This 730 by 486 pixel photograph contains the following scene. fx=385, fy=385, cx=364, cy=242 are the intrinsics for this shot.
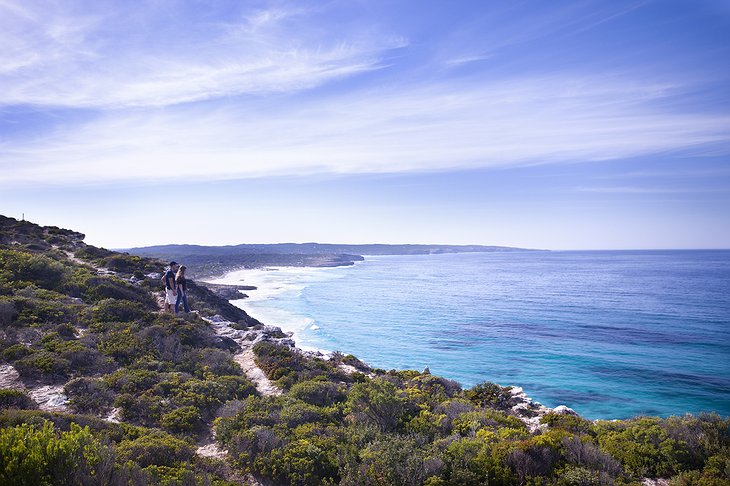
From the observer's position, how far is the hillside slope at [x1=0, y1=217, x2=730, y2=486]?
Result: 7320 mm

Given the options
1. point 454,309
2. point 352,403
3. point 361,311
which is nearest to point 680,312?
point 454,309

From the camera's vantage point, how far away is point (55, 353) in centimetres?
1225

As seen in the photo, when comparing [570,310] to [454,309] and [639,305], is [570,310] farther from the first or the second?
[454,309]

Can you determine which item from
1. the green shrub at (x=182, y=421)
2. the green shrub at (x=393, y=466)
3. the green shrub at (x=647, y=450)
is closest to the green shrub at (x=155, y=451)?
the green shrub at (x=182, y=421)

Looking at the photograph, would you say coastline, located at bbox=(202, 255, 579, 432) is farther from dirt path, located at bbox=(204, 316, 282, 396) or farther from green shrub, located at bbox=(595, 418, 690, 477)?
green shrub, located at bbox=(595, 418, 690, 477)

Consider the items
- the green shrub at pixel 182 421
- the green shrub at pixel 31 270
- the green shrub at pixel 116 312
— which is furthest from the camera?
the green shrub at pixel 31 270

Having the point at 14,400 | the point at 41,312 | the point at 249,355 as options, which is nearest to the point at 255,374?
the point at 249,355

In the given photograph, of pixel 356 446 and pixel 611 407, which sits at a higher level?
pixel 356 446

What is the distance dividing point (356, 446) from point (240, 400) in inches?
185

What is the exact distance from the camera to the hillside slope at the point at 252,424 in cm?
732

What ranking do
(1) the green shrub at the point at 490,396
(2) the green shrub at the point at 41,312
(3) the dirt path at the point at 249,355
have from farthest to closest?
1. (1) the green shrub at the point at 490,396
2. (2) the green shrub at the point at 41,312
3. (3) the dirt path at the point at 249,355

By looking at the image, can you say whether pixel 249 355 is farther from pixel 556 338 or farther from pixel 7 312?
pixel 556 338

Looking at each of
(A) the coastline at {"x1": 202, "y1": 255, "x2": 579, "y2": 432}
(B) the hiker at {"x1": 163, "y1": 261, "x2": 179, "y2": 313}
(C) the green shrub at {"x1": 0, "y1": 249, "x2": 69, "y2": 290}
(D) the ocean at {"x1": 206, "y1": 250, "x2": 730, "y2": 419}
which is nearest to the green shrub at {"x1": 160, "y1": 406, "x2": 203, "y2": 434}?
(A) the coastline at {"x1": 202, "y1": 255, "x2": 579, "y2": 432}

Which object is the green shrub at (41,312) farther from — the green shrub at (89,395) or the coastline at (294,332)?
the coastline at (294,332)
